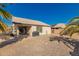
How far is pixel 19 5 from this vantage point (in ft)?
24.2

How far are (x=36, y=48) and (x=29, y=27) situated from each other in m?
0.37

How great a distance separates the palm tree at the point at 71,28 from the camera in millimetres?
7323

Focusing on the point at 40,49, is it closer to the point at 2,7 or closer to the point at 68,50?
the point at 68,50

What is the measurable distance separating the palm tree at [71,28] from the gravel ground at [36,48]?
Answer: 0.68 feet

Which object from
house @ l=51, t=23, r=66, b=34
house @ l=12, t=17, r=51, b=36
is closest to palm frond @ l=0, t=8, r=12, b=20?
house @ l=12, t=17, r=51, b=36

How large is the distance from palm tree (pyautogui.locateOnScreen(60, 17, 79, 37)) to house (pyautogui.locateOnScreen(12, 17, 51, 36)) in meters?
0.28

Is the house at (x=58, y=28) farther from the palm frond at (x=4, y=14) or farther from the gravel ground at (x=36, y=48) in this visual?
the palm frond at (x=4, y=14)

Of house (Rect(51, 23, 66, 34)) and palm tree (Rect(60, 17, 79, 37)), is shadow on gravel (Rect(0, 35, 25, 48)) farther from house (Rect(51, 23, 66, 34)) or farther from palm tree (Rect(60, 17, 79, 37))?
palm tree (Rect(60, 17, 79, 37))

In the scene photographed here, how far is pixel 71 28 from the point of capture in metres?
7.37

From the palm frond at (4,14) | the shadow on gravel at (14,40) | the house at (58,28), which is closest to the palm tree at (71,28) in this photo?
the house at (58,28)

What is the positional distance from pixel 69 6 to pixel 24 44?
975mm

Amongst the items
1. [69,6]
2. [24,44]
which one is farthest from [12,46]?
[69,6]

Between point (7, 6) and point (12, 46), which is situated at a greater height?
point (7, 6)

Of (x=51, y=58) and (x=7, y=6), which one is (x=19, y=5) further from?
(x=51, y=58)
